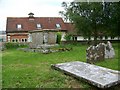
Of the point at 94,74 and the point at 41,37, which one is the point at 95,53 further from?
the point at 41,37

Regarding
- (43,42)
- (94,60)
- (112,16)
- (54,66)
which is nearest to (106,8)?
(112,16)

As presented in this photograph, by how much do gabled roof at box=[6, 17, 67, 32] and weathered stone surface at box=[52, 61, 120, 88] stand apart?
28.8 meters

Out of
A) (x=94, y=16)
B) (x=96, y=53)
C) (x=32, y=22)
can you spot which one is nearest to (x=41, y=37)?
(x=94, y=16)

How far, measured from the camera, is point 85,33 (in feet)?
78.2

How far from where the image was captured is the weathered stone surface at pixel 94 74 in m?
5.03

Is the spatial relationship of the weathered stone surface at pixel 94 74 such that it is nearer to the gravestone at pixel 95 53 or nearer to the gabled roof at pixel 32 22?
the gravestone at pixel 95 53

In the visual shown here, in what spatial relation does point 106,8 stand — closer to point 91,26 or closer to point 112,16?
point 112,16

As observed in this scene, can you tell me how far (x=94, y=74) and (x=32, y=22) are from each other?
3156cm

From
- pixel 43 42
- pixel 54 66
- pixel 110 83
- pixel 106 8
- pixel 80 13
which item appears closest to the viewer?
pixel 110 83

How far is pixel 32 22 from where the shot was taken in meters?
36.4

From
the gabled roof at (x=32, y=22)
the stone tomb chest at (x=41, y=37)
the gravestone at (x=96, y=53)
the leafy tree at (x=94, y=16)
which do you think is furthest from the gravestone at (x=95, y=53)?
the gabled roof at (x=32, y=22)

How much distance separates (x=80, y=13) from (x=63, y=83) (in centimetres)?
1838

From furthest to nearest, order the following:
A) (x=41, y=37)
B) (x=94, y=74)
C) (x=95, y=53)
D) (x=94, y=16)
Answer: (x=94, y=16) → (x=41, y=37) → (x=95, y=53) → (x=94, y=74)

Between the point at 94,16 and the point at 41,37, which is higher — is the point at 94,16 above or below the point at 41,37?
above
